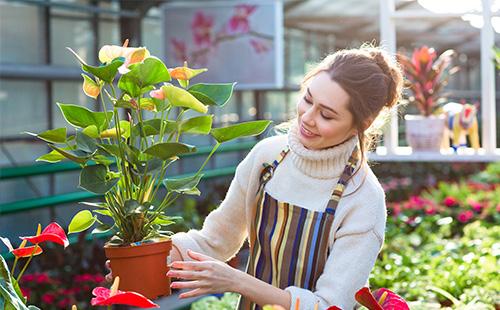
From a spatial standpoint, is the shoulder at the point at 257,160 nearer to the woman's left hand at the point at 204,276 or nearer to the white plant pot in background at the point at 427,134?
the woman's left hand at the point at 204,276

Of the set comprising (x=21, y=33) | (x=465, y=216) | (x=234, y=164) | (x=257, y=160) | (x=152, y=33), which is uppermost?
(x=152, y=33)

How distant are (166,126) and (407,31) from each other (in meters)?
13.9

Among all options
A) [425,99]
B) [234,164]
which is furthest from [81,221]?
[234,164]

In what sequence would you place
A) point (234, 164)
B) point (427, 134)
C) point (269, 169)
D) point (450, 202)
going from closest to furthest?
point (269, 169), point (427, 134), point (450, 202), point (234, 164)

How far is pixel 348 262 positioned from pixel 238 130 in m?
0.36

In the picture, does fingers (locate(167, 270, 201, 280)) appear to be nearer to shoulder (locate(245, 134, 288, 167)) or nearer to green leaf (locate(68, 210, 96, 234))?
green leaf (locate(68, 210, 96, 234))

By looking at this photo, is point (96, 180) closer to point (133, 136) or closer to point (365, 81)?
point (133, 136)

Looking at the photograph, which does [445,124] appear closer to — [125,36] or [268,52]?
[268,52]

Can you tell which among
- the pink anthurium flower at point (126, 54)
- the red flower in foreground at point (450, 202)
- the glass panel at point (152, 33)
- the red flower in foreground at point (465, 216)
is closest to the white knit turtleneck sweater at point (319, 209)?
the pink anthurium flower at point (126, 54)

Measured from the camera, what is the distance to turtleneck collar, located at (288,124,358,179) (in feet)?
6.07

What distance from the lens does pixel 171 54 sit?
27.7ft

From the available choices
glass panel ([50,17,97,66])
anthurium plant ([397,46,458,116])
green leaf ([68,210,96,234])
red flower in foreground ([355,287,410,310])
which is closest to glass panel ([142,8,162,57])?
glass panel ([50,17,97,66])

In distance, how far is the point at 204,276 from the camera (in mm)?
1583

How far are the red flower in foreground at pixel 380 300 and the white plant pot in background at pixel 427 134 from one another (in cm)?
286
